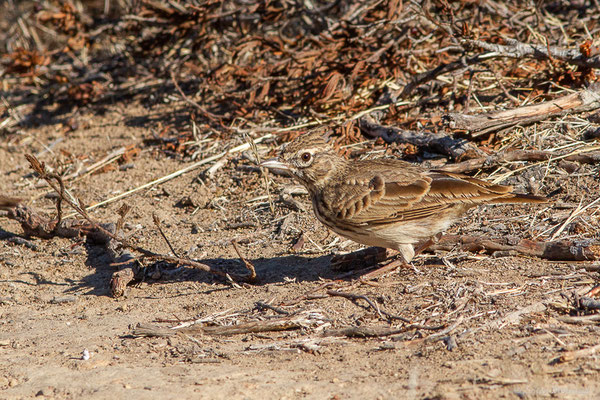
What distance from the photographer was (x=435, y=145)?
6.71 m

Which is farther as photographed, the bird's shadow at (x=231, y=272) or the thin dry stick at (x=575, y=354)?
the bird's shadow at (x=231, y=272)

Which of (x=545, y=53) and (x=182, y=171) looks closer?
(x=545, y=53)

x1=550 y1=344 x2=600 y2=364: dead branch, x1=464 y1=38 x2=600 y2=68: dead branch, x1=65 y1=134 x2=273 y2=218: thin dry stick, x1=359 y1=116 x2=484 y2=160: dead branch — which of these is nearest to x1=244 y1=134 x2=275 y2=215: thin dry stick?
x1=65 y1=134 x2=273 y2=218: thin dry stick

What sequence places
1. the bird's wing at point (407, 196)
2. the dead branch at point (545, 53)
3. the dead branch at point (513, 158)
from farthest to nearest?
the dead branch at point (545, 53), the dead branch at point (513, 158), the bird's wing at point (407, 196)

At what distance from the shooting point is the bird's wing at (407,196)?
16.5ft

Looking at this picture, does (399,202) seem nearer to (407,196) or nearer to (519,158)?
(407,196)

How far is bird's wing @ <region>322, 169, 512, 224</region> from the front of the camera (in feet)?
16.5

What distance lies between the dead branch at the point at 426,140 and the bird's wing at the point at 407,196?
1.21 meters

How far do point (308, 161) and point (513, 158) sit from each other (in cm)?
197

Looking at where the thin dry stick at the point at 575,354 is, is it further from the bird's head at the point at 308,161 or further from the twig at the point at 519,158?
the twig at the point at 519,158

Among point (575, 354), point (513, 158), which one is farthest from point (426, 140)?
point (575, 354)

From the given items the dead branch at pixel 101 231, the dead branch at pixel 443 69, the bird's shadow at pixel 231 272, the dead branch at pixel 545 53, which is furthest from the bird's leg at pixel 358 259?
the dead branch at pixel 545 53

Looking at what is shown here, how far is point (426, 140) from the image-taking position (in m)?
6.79

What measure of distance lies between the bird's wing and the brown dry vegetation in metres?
0.40
